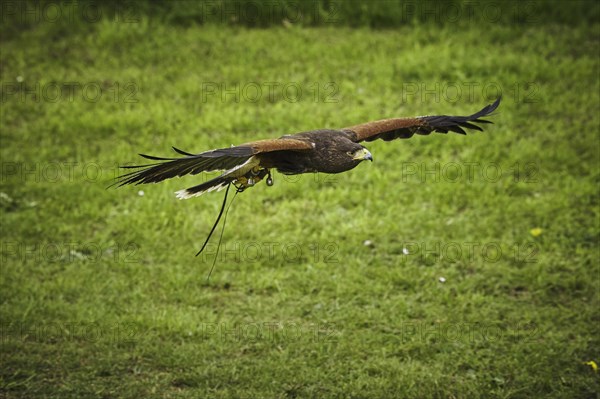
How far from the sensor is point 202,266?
8664 millimetres

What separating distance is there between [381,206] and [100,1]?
20.7 ft

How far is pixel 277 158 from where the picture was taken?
5.15 metres

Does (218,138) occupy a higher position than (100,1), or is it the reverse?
(100,1)

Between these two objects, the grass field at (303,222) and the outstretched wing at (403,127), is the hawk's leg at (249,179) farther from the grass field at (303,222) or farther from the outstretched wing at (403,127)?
the grass field at (303,222)

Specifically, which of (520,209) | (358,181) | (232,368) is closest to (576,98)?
(520,209)

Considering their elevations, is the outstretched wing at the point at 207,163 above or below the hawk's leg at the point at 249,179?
above

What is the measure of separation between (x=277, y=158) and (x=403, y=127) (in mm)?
1102

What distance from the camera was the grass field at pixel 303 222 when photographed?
731cm

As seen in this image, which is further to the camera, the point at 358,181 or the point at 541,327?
the point at 358,181

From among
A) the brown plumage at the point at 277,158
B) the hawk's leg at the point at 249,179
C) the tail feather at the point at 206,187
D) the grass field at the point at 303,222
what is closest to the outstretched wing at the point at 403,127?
the brown plumage at the point at 277,158

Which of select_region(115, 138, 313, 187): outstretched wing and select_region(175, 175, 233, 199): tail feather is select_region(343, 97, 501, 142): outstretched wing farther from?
select_region(175, 175, 233, 199): tail feather

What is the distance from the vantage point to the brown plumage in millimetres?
→ 4699

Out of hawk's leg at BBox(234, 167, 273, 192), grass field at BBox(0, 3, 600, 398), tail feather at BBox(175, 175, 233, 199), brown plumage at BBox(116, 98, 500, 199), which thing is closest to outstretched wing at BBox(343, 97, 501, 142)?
brown plumage at BBox(116, 98, 500, 199)

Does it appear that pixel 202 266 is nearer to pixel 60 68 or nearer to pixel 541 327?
pixel 541 327
